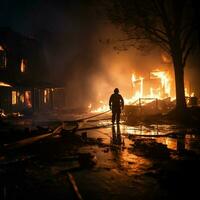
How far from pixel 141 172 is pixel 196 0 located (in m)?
8.34

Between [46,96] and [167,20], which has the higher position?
[167,20]

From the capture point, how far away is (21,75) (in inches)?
1352

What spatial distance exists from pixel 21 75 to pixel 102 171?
28608 mm

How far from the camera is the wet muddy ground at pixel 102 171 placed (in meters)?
5.89

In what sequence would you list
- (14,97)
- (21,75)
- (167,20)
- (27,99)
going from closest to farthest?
(167,20) < (14,97) < (21,75) < (27,99)

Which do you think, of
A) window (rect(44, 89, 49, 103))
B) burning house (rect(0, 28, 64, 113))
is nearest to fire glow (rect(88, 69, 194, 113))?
window (rect(44, 89, 49, 103))

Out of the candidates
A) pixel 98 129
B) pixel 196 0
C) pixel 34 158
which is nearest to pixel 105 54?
pixel 98 129

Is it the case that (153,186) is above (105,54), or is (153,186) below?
below

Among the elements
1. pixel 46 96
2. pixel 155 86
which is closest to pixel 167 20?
pixel 155 86

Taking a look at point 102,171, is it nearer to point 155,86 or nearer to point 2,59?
point 2,59

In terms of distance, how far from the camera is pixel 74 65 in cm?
5009

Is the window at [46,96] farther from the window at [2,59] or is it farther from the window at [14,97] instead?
the window at [2,59]

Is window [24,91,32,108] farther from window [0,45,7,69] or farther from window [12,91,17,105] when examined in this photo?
window [0,45,7,69]

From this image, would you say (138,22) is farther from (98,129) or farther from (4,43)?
(4,43)
